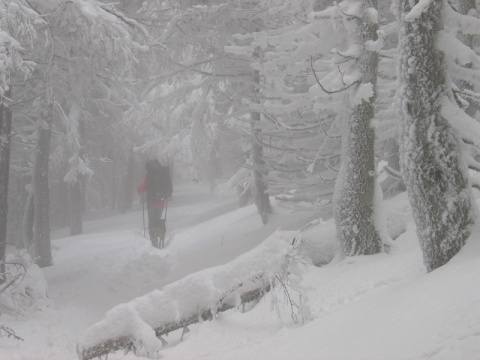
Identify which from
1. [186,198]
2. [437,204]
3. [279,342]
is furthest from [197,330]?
[186,198]

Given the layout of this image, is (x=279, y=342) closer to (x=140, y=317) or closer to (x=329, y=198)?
(x=140, y=317)

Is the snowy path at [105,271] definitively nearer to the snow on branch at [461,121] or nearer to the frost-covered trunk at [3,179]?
the frost-covered trunk at [3,179]

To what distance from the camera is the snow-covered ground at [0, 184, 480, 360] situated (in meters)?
3.11

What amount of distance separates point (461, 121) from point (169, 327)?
3472 millimetres

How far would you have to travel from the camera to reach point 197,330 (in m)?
5.37

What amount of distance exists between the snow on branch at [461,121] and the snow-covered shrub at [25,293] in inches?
242

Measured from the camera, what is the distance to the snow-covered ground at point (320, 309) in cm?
311

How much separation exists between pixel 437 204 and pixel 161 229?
10248 mm

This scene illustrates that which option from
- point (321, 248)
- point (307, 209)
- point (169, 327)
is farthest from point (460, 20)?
point (307, 209)

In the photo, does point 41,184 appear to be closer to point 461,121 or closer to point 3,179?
point 3,179

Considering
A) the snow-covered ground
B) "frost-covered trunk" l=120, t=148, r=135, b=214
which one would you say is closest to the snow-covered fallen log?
the snow-covered ground

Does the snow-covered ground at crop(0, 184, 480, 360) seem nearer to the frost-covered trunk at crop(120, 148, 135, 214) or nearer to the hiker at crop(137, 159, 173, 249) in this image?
the hiker at crop(137, 159, 173, 249)

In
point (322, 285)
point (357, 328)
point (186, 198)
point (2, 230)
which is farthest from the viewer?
point (186, 198)

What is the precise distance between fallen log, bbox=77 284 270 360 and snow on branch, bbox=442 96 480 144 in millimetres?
2539
